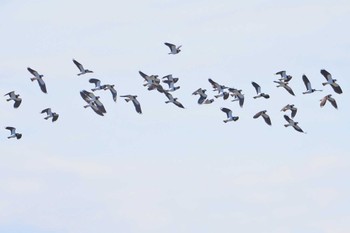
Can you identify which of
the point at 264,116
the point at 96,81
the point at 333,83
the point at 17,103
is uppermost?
the point at 96,81

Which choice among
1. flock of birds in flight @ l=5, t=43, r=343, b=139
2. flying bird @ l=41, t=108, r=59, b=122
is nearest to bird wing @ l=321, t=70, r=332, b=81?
flock of birds in flight @ l=5, t=43, r=343, b=139

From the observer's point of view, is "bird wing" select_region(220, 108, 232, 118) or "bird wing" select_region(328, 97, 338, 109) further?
"bird wing" select_region(220, 108, 232, 118)

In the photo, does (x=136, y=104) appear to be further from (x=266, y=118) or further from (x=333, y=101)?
(x=333, y=101)

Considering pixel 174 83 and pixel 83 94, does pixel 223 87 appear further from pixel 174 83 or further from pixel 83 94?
pixel 83 94

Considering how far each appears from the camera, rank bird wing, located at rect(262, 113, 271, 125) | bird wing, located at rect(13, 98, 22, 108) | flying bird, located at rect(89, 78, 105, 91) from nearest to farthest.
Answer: bird wing, located at rect(13, 98, 22, 108), bird wing, located at rect(262, 113, 271, 125), flying bird, located at rect(89, 78, 105, 91)

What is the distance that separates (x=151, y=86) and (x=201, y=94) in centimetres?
780

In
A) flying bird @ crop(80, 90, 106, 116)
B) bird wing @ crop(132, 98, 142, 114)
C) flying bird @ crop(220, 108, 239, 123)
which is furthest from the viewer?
bird wing @ crop(132, 98, 142, 114)

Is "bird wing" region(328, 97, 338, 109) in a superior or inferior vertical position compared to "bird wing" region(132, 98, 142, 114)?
inferior

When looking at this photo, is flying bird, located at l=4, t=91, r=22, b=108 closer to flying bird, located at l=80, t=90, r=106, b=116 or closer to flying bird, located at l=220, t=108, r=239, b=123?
flying bird, located at l=80, t=90, r=106, b=116

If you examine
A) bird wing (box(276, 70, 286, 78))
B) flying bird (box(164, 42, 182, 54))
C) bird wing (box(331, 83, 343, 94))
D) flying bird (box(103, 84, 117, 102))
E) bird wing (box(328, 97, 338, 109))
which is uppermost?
flying bird (box(164, 42, 182, 54))

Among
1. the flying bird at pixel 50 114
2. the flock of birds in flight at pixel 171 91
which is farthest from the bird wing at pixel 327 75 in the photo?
the flying bird at pixel 50 114

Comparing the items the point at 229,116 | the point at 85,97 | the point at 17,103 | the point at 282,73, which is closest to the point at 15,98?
the point at 17,103

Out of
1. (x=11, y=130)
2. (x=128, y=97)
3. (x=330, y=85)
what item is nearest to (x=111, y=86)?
(x=128, y=97)

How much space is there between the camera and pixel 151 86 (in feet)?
347
